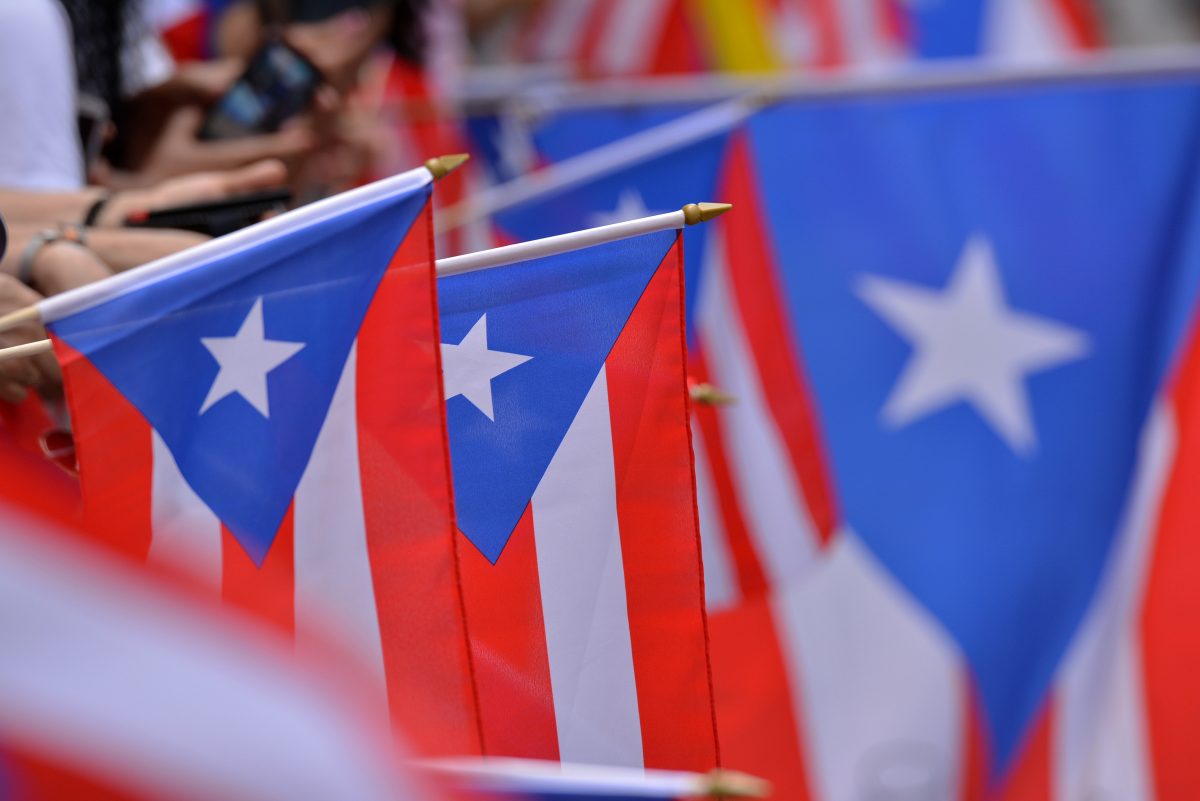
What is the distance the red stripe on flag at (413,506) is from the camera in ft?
4.54

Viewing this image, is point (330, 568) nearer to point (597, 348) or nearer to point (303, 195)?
point (597, 348)

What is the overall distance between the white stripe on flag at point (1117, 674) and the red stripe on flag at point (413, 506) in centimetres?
213

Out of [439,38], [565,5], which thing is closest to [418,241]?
[439,38]

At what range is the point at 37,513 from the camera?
2.91ft

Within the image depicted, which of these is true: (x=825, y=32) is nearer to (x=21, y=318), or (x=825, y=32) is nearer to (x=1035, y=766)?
(x=1035, y=766)

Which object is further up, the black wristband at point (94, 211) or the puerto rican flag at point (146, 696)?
the black wristband at point (94, 211)

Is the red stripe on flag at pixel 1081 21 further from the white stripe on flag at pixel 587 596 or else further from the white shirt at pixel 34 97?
the white stripe on flag at pixel 587 596

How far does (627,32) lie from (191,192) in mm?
3858

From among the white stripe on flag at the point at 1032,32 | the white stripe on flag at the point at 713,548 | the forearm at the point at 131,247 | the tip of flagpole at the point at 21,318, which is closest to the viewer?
the tip of flagpole at the point at 21,318

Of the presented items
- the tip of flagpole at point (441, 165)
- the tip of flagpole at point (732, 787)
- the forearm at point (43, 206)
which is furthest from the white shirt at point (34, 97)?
the tip of flagpole at point (732, 787)

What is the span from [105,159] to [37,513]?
2274mm

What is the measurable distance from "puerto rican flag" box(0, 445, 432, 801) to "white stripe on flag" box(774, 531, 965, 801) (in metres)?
2.53

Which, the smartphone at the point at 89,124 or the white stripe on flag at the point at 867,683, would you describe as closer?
the smartphone at the point at 89,124

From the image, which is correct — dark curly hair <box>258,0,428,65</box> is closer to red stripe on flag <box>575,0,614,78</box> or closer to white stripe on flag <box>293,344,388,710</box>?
red stripe on flag <box>575,0,614,78</box>
